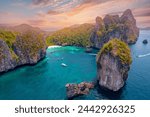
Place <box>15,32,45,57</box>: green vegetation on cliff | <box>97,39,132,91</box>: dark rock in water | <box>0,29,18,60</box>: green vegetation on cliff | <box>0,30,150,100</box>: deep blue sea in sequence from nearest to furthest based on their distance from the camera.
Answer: <box>0,30,150,100</box>: deep blue sea
<box>97,39,132,91</box>: dark rock in water
<box>0,29,18,60</box>: green vegetation on cliff
<box>15,32,45,57</box>: green vegetation on cliff

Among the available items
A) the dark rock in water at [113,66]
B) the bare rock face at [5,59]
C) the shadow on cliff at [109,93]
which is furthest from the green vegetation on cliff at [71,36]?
the shadow on cliff at [109,93]

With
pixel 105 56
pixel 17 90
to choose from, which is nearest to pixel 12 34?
pixel 17 90

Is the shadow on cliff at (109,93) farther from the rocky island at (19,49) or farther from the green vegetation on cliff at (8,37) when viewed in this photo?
the green vegetation on cliff at (8,37)

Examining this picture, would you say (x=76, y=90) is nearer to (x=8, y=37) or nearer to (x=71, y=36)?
(x=8, y=37)

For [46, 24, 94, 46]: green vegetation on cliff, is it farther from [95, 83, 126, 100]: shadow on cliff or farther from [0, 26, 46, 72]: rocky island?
[95, 83, 126, 100]: shadow on cliff

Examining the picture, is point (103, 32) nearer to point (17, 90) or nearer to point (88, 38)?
point (88, 38)

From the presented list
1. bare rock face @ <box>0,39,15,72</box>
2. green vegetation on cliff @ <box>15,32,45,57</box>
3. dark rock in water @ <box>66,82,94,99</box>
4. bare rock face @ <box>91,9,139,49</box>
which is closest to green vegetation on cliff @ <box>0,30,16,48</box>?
green vegetation on cliff @ <box>15,32,45,57</box>
